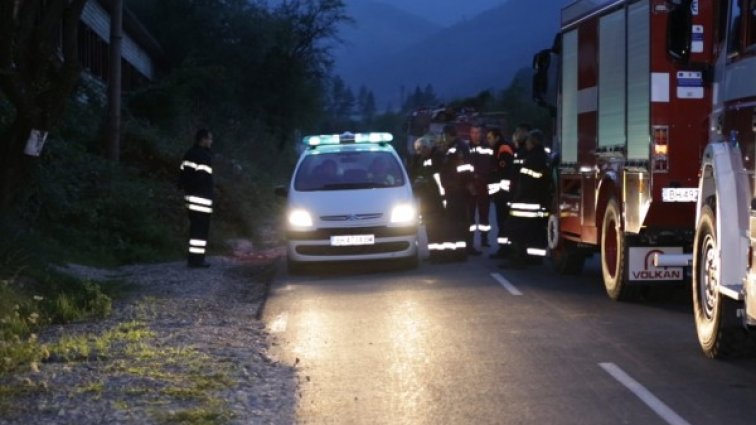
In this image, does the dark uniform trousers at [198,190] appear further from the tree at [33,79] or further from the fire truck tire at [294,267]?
the tree at [33,79]

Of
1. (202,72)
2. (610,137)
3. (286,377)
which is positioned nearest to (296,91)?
(202,72)

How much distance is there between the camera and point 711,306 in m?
9.20

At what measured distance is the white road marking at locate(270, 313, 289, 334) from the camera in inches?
439

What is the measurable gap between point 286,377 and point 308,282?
6542 millimetres

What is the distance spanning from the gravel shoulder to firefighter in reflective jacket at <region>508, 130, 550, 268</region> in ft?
15.4

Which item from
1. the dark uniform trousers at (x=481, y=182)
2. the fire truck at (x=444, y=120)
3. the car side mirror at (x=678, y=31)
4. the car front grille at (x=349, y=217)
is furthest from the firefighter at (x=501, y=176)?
the fire truck at (x=444, y=120)

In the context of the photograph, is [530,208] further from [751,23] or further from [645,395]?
[645,395]

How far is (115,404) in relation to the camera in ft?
24.6

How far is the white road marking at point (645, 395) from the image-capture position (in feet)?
24.0

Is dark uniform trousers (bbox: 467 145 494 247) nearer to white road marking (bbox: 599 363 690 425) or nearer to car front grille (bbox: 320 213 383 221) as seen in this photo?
car front grille (bbox: 320 213 383 221)

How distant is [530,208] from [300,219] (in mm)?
3068

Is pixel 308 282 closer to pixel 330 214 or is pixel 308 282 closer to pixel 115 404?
pixel 330 214

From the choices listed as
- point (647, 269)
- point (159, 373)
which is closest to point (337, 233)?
point (647, 269)

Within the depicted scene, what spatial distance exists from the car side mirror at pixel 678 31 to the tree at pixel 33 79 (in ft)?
21.9
